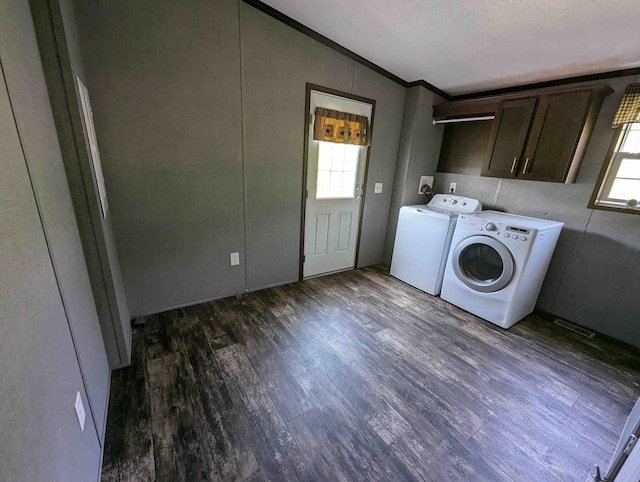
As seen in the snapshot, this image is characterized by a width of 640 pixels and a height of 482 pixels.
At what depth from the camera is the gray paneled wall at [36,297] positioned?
60cm

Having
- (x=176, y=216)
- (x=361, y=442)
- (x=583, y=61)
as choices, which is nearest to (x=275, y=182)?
(x=176, y=216)

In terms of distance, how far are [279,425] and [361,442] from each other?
0.43 meters

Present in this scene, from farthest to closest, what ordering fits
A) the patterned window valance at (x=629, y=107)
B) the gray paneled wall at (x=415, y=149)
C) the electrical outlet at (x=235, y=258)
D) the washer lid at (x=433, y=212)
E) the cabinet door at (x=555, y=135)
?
the gray paneled wall at (x=415, y=149) < the washer lid at (x=433, y=212) < the electrical outlet at (x=235, y=258) < the cabinet door at (x=555, y=135) < the patterned window valance at (x=629, y=107)

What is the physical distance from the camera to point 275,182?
2531 mm

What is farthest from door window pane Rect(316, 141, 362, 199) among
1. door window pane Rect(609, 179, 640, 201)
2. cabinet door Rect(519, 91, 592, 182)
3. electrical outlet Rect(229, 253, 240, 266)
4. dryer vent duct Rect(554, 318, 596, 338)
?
dryer vent duct Rect(554, 318, 596, 338)

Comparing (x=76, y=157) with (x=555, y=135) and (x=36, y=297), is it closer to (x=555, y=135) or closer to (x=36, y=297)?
(x=36, y=297)

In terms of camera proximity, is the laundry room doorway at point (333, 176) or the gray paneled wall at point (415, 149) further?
the gray paneled wall at point (415, 149)

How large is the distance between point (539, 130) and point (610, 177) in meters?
0.69

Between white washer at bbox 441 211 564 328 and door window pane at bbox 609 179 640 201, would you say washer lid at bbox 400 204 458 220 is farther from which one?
door window pane at bbox 609 179 640 201

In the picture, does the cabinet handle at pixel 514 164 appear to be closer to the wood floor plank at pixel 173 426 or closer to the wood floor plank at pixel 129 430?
the wood floor plank at pixel 173 426

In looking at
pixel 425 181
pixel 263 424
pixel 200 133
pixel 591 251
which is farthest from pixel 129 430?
pixel 591 251

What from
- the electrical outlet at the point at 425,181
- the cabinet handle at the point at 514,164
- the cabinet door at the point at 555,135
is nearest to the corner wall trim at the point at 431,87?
the electrical outlet at the point at 425,181

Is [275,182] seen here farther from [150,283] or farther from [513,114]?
[513,114]

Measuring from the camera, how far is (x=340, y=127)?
2.69 m
